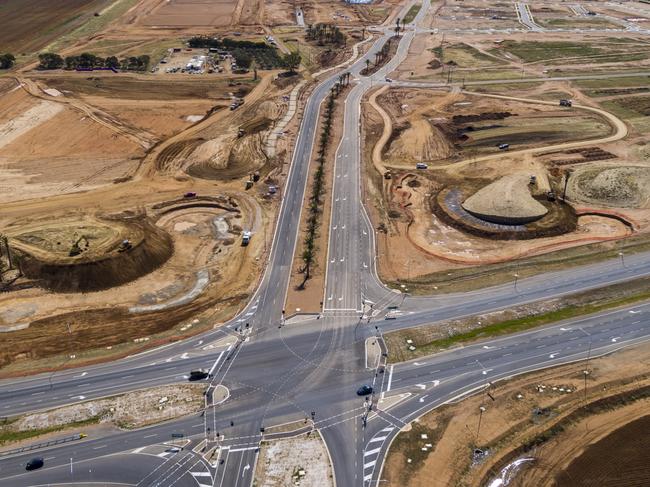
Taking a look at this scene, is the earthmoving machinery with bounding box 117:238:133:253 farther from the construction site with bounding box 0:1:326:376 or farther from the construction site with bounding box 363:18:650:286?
the construction site with bounding box 363:18:650:286

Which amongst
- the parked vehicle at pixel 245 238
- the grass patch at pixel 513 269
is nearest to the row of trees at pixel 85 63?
the parked vehicle at pixel 245 238

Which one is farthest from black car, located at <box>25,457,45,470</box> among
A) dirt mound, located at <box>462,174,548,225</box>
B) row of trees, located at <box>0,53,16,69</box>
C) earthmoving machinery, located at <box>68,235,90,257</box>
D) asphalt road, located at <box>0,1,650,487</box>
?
row of trees, located at <box>0,53,16,69</box>

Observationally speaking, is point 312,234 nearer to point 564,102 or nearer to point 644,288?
point 644,288

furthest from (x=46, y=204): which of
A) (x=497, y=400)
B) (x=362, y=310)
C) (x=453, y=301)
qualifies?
(x=497, y=400)

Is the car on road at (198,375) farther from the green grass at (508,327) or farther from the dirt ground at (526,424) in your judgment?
the dirt ground at (526,424)

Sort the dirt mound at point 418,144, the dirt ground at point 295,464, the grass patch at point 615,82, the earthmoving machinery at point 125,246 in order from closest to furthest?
the dirt ground at point 295,464, the earthmoving machinery at point 125,246, the dirt mound at point 418,144, the grass patch at point 615,82

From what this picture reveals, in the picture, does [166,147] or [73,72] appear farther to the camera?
[73,72]
